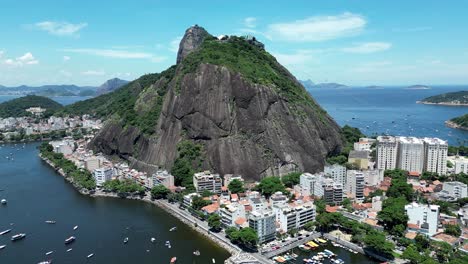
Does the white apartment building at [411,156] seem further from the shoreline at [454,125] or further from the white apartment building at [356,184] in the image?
the shoreline at [454,125]

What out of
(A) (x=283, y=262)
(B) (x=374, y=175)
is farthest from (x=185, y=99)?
(A) (x=283, y=262)

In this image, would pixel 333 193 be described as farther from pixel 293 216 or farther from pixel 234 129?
pixel 234 129

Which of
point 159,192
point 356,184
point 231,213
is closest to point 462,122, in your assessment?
point 356,184

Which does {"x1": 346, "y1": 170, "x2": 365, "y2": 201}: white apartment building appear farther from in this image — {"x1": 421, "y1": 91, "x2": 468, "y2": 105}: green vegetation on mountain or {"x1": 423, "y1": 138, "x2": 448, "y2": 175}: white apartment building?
{"x1": 421, "y1": 91, "x2": 468, "y2": 105}: green vegetation on mountain


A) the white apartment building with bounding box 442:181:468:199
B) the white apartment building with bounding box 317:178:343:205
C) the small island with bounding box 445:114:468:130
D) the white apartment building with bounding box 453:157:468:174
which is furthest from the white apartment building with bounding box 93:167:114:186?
the small island with bounding box 445:114:468:130

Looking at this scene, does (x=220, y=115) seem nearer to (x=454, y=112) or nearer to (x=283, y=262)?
(x=283, y=262)
